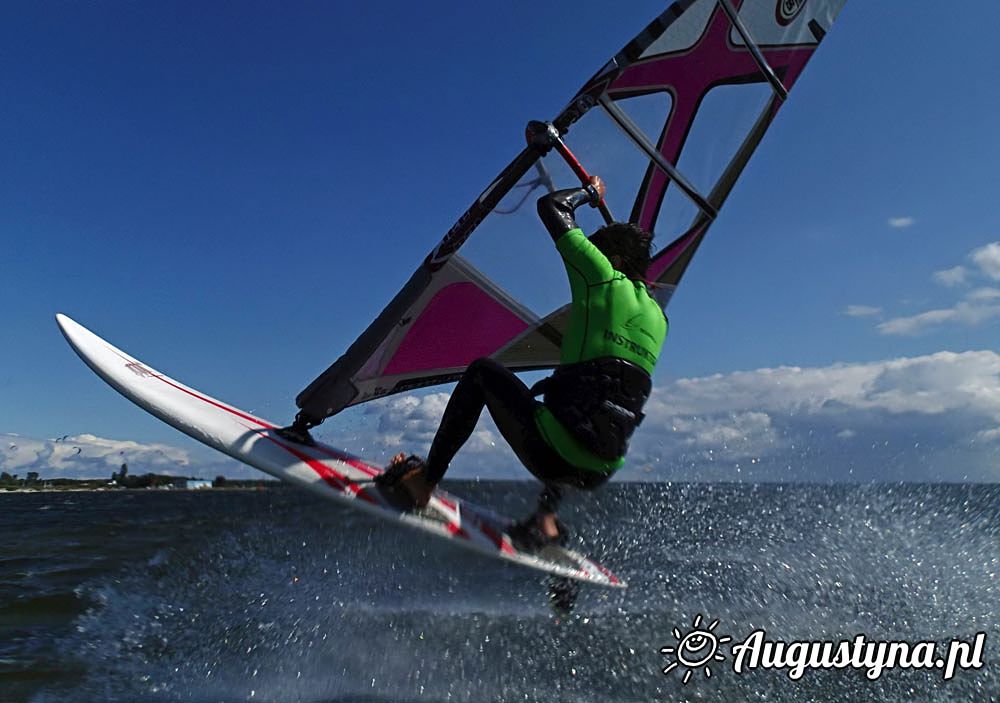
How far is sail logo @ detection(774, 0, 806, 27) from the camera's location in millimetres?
5055

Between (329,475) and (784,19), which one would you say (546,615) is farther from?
(784,19)

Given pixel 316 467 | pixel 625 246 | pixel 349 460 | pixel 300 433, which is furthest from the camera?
pixel 349 460

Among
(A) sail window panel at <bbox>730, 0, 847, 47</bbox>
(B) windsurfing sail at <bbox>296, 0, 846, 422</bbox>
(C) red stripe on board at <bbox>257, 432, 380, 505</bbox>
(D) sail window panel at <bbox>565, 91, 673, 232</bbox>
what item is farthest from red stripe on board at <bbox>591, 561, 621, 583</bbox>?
(A) sail window panel at <bbox>730, 0, 847, 47</bbox>

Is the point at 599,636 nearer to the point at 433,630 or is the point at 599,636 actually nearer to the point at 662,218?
the point at 433,630

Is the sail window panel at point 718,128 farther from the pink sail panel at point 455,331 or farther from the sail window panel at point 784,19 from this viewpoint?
the pink sail panel at point 455,331

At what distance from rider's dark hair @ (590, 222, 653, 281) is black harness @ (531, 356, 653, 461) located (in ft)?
1.83

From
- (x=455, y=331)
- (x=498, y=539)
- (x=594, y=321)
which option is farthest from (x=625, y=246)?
(x=498, y=539)

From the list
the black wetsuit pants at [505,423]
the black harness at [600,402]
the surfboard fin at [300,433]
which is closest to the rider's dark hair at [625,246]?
the black harness at [600,402]

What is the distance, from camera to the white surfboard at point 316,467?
4008 millimetres

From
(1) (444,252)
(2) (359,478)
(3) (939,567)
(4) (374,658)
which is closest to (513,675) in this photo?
(4) (374,658)

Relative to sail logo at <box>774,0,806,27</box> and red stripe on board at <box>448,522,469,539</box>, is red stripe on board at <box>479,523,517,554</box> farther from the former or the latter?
sail logo at <box>774,0,806,27</box>

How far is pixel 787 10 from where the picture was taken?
5090 millimetres

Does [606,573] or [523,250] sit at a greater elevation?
[523,250]

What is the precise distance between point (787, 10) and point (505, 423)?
386 centimetres
